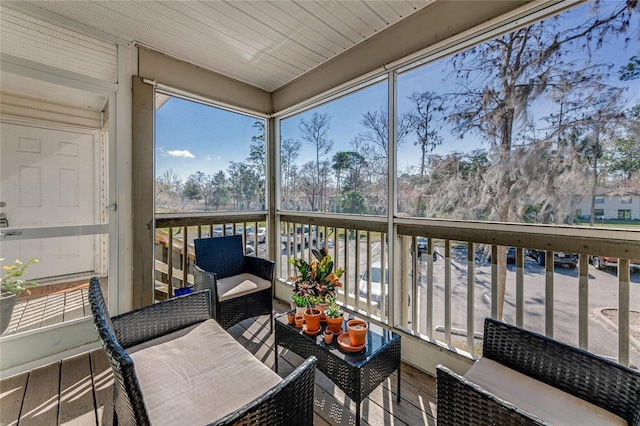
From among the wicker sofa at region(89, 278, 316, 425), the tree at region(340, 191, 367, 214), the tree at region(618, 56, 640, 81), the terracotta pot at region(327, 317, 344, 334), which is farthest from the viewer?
the tree at region(340, 191, 367, 214)

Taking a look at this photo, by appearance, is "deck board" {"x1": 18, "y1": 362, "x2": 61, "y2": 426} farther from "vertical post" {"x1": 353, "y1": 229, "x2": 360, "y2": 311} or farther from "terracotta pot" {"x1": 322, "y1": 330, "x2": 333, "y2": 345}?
"vertical post" {"x1": 353, "y1": 229, "x2": 360, "y2": 311}

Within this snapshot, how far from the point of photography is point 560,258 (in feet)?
5.29

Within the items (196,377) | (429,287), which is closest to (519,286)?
(429,287)

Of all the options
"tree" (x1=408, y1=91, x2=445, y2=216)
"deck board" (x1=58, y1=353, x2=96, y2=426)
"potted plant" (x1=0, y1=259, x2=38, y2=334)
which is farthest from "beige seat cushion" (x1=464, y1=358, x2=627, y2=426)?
"potted plant" (x1=0, y1=259, x2=38, y2=334)

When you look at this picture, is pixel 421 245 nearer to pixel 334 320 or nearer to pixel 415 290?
pixel 415 290

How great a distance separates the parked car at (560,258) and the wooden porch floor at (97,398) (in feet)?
3.71

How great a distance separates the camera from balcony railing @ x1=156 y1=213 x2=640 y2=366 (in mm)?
1466

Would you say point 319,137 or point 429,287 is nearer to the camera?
point 429,287

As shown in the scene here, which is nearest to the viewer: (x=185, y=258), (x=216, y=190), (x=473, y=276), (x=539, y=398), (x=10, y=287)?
(x=539, y=398)

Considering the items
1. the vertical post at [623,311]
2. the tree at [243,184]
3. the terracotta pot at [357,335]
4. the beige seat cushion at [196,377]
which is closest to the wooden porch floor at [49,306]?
the beige seat cushion at [196,377]

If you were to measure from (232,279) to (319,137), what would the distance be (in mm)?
1804

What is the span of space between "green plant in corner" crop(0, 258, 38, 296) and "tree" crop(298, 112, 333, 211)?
8.64 feet

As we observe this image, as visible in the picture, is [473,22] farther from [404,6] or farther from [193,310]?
[193,310]

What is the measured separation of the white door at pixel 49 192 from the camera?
6.72 ft
